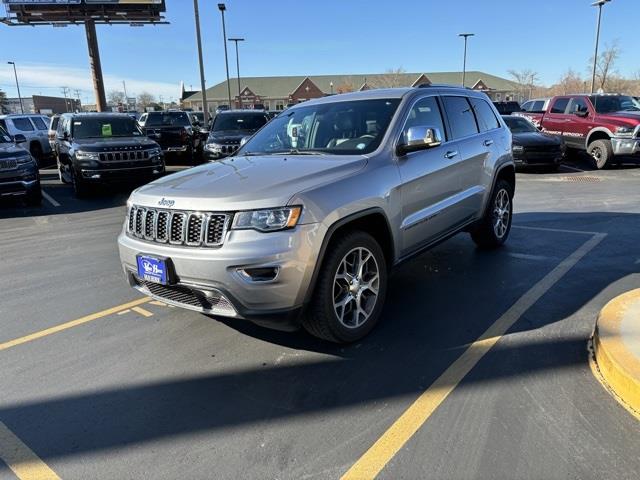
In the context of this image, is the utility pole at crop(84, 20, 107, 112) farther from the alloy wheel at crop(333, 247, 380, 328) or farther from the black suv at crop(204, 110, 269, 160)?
the alloy wheel at crop(333, 247, 380, 328)

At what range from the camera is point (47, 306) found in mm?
4762

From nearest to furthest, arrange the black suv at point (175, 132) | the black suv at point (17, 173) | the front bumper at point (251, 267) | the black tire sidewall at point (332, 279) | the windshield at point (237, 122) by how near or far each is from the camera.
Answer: the front bumper at point (251, 267)
the black tire sidewall at point (332, 279)
the black suv at point (17, 173)
the windshield at point (237, 122)
the black suv at point (175, 132)

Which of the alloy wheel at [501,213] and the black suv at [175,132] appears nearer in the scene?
the alloy wheel at [501,213]

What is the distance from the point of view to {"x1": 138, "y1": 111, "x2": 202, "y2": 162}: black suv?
56.5 ft

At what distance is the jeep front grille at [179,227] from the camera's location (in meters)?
3.15

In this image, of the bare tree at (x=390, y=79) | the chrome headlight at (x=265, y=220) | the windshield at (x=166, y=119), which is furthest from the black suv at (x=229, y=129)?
the bare tree at (x=390, y=79)

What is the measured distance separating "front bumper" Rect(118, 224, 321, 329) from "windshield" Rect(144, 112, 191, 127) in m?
16.5

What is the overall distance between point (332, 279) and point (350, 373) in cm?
65

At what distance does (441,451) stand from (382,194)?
74.4 inches

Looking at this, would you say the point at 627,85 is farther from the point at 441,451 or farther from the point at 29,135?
the point at 441,451

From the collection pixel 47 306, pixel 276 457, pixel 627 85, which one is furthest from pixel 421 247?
pixel 627 85

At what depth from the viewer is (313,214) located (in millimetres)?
3170

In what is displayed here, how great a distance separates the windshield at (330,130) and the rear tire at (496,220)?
211cm

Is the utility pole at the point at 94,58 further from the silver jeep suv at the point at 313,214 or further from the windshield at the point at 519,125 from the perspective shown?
the silver jeep suv at the point at 313,214
